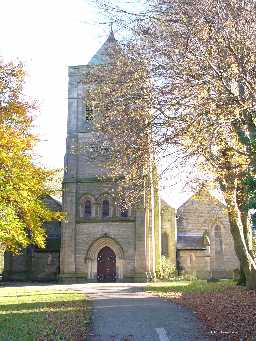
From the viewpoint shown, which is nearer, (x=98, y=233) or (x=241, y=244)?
(x=241, y=244)

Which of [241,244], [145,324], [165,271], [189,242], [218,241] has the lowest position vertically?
[145,324]

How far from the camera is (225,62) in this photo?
31.8ft

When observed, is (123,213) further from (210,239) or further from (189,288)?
(210,239)

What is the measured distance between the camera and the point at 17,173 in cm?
1927

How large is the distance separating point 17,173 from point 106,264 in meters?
17.4

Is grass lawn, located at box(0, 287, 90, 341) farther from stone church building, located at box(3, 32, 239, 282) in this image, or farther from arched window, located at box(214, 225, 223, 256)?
arched window, located at box(214, 225, 223, 256)

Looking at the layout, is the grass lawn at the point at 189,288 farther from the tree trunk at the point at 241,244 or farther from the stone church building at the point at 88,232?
the stone church building at the point at 88,232

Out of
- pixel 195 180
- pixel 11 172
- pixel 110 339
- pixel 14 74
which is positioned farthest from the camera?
pixel 14 74

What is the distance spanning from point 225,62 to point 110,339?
19.2 ft

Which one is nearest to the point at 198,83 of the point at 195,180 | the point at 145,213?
the point at 195,180

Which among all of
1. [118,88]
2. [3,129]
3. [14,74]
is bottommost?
[118,88]

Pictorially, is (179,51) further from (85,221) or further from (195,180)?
(85,221)

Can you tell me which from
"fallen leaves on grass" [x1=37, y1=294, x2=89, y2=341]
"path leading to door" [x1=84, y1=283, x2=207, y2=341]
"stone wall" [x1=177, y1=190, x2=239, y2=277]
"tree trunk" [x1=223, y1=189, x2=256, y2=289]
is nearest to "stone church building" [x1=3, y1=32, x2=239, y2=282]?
"stone wall" [x1=177, y1=190, x2=239, y2=277]

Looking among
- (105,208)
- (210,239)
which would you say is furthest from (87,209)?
(210,239)
